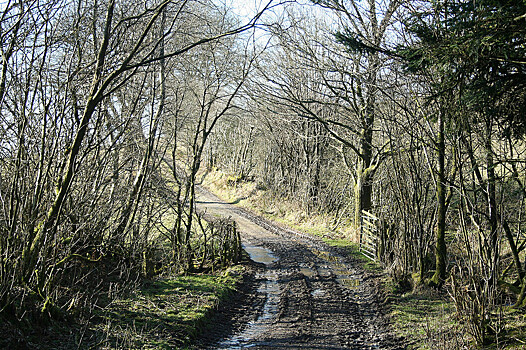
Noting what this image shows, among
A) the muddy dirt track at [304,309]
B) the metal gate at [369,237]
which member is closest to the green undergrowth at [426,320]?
the muddy dirt track at [304,309]

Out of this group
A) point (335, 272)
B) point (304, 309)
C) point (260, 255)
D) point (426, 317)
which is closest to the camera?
point (426, 317)

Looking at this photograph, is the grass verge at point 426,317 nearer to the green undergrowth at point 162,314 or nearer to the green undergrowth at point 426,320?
the green undergrowth at point 426,320

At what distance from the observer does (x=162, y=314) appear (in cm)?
697

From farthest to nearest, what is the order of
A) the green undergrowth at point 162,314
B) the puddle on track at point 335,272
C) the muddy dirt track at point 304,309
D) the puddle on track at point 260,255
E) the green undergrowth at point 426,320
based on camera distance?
the puddle on track at point 260,255 → the puddle on track at point 335,272 → the muddy dirt track at point 304,309 → the green undergrowth at point 426,320 → the green undergrowth at point 162,314

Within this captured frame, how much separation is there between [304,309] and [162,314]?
2.73m

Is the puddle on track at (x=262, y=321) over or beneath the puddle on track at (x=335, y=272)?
beneath

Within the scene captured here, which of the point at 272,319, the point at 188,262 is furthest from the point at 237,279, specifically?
the point at 272,319

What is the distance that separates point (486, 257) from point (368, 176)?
33.9 ft

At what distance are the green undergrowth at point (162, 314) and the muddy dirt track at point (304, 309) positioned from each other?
0.33 metres

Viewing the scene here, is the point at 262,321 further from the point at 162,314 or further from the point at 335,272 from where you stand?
the point at 335,272

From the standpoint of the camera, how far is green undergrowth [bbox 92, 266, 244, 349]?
571cm

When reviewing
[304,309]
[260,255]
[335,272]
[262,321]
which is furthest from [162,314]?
[260,255]

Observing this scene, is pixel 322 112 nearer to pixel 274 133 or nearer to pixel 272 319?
pixel 274 133

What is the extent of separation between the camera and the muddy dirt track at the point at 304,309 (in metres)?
6.57
